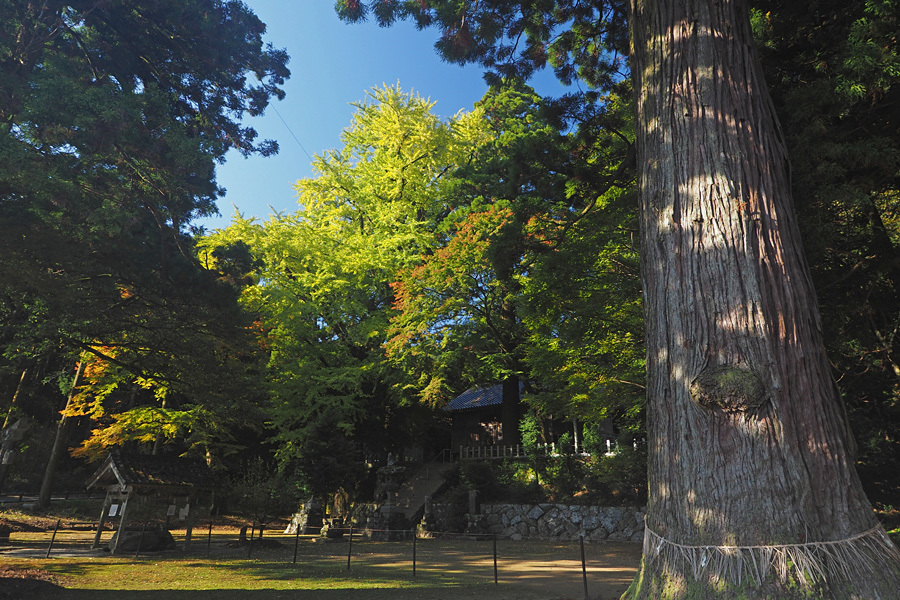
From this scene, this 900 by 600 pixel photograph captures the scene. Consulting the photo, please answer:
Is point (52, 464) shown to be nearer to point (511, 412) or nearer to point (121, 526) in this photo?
point (121, 526)

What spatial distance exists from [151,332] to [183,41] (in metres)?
5.28

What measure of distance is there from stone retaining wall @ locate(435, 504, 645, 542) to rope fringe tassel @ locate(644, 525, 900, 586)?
47.6 feet

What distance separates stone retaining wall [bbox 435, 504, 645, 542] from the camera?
650 inches

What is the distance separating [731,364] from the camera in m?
2.87

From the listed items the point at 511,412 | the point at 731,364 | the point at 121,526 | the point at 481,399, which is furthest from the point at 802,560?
the point at 481,399

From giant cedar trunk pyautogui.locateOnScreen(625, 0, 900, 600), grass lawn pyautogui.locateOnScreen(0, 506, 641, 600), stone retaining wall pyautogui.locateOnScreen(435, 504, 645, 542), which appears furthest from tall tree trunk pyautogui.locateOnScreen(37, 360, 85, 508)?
giant cedar trunk pyautogui.locateOnScreen(625, 0, 900, 600)

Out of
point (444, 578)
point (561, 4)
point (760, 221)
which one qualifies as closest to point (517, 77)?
point (561, 4)

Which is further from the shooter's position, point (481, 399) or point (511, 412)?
Result: point (481, 399)

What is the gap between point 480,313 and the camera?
60.6 feet

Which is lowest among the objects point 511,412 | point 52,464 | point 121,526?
point 121,526

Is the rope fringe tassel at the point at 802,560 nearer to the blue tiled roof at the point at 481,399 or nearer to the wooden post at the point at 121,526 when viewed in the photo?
the wooden post at the point at 121,526

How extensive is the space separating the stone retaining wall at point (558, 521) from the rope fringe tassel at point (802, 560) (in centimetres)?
1450

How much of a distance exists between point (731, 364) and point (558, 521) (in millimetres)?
16972

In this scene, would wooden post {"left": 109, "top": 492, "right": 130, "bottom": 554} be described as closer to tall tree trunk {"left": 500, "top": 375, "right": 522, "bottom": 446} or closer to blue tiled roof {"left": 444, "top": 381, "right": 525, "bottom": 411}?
tall tree trunk {"left": 500, "top": 375, "right": 522, "bottom": 446}
